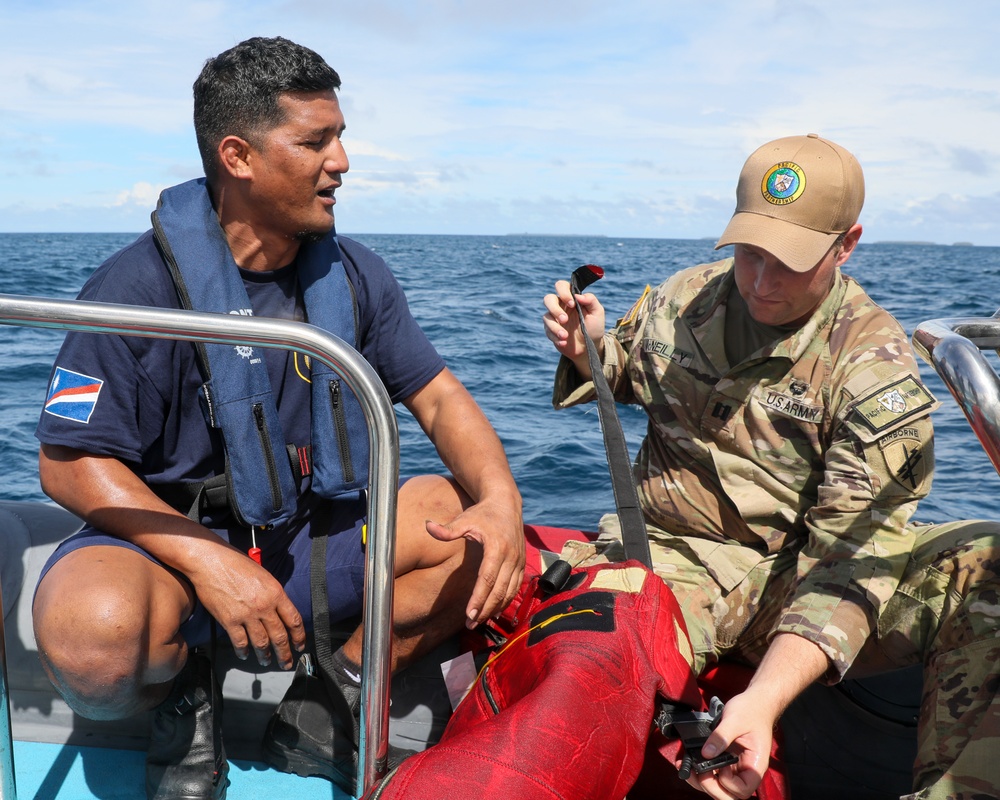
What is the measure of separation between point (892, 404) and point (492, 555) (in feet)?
3.15

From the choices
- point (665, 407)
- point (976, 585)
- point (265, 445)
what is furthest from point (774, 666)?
point (265, 445)

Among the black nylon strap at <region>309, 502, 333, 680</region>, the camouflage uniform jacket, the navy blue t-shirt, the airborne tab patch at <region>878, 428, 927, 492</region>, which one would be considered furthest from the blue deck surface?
the airborne tab patch at <region>878, 428, 927, 492</region>

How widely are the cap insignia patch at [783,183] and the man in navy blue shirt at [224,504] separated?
3.10ft

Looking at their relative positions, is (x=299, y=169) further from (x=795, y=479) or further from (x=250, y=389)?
(x=795, y=479)

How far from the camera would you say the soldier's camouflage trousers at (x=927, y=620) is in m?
1.66

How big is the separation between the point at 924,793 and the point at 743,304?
129cm

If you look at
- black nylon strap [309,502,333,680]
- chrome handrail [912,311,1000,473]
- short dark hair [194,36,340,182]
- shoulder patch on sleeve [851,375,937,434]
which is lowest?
black nylon strap [309,502,333,680]

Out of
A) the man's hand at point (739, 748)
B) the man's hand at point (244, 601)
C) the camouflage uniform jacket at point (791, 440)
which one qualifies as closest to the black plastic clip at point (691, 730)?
the man's hand at point (739, 748)

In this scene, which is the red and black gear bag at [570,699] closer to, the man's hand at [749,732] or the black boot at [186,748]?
the man's hand at [749,732]

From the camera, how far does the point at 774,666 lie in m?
1.77

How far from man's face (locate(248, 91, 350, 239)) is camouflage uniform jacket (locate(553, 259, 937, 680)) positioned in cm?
85

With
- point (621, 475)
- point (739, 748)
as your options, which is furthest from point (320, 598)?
point (739, 748)

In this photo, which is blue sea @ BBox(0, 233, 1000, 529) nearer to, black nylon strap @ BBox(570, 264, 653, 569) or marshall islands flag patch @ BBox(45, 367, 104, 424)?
black nylon strap @ BBox(570, 264, 653, 569)

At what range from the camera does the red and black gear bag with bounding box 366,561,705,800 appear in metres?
1.38
